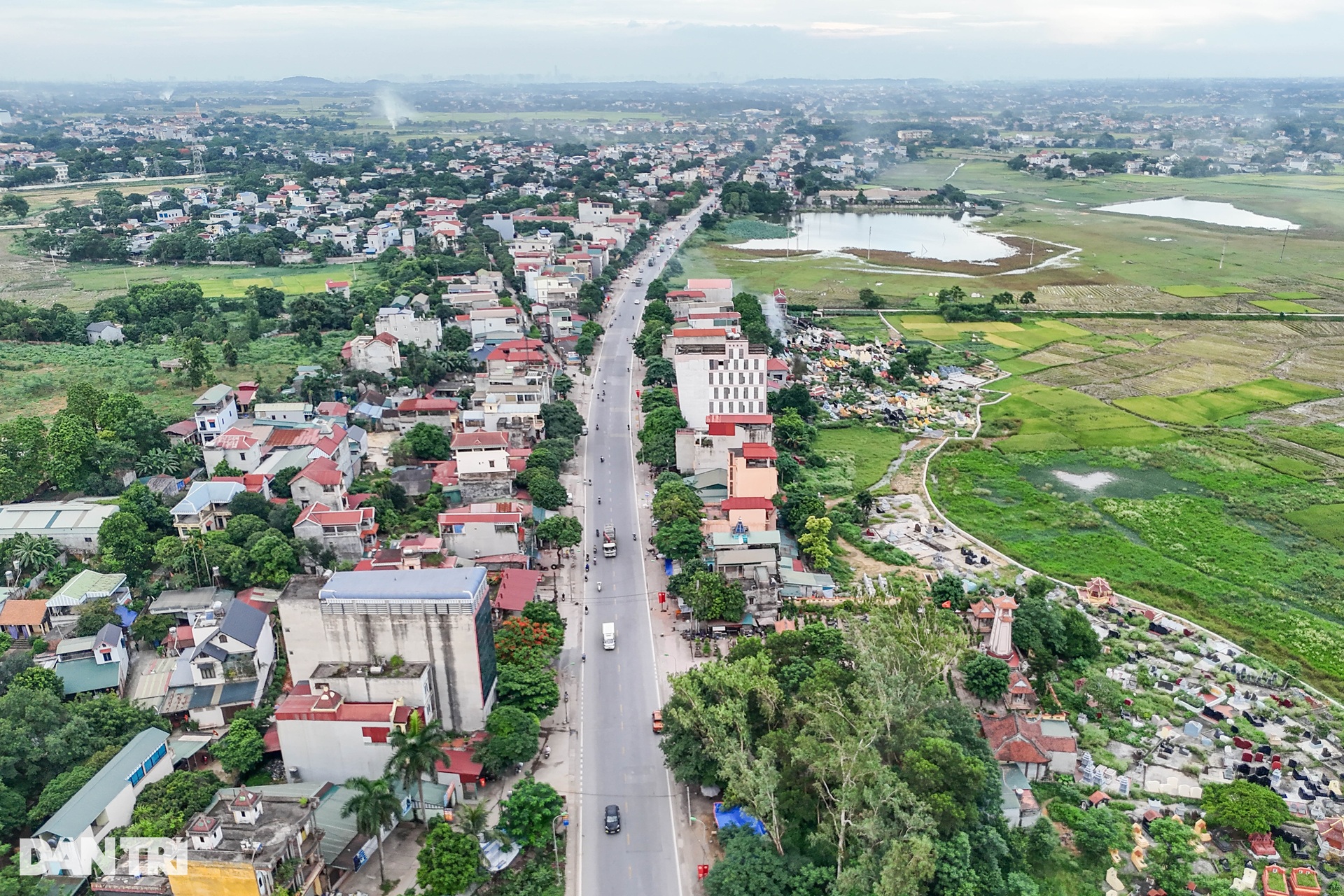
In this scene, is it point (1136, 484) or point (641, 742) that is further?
point (1136, 484)

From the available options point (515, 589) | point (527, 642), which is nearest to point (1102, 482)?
point (515, 589)

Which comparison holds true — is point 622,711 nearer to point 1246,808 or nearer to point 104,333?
point 1246,808

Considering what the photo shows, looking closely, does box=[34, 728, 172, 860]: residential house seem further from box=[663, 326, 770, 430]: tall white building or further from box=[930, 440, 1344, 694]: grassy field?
box=[930, 440, 1344, 694]: grassy field

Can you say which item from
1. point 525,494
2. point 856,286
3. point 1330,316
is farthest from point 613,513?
point 1330,316

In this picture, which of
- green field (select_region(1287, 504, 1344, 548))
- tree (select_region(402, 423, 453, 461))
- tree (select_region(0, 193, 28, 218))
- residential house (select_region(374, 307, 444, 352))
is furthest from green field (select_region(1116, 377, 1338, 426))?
tree (select_region(0, 193, 28, 218))

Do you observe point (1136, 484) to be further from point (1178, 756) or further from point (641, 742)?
point (641, 742)

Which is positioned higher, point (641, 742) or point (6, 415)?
point (6, 415)
